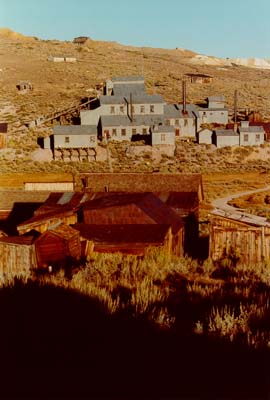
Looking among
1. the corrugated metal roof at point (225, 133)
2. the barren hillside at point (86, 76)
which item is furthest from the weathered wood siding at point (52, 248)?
the barren hillside at point (86, 76)

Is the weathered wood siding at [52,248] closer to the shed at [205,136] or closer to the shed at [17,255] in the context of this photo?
the shed at [17,255]

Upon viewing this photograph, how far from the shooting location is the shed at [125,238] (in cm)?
1738

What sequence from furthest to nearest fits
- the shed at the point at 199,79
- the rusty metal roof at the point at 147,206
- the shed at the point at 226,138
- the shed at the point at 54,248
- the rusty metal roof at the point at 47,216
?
the shed at the point at 199,79 → the shed at the point at 226,138 → the rusty metal roof at the point at 47,216 → the rusty metal roof at the point at 147,206 → the shed at the point at 54,248

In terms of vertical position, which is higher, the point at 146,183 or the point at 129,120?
the point at 129,120

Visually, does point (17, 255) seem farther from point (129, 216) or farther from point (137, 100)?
point (137, 100)

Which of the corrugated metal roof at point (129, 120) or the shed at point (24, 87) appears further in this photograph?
the shed at point (24, 87)

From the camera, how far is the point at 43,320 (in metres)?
6.84

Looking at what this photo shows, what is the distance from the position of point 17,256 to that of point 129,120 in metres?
51.7

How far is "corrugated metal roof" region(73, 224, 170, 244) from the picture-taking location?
58.8 feet

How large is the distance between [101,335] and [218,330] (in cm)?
150

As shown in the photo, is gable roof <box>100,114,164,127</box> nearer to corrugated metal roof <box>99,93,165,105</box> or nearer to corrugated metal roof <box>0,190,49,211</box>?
corrugated metal roof <box>99,93,165,105</box>

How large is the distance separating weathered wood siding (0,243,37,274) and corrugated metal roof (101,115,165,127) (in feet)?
166

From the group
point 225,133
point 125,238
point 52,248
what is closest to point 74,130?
point 225,133

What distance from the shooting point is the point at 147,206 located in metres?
22.1
